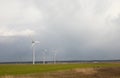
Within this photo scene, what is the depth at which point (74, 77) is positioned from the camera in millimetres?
64562

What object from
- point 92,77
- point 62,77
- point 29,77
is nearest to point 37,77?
point 29,77

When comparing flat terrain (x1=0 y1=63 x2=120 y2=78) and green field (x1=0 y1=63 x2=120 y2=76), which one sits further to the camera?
green field (x1=0 y1=63 x2=120 y2=76)

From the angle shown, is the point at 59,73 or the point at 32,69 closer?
the point at 59,73

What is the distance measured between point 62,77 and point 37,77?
6017mm

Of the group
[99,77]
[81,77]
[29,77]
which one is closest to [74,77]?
[81,77]

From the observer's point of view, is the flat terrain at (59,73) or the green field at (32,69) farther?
the green field at (32,69)

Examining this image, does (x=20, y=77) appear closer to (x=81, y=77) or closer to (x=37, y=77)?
A: (x=37, y=77)

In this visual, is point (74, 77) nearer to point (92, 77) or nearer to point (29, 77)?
point (92, 77)

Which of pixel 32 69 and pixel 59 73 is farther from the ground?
pixel 32 69

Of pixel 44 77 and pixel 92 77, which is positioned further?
pixel 92 77

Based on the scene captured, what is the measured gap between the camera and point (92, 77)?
2616 inches

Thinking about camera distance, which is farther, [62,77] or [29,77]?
[62,77]

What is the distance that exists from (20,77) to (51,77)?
7.06m

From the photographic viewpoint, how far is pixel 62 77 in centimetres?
6431
